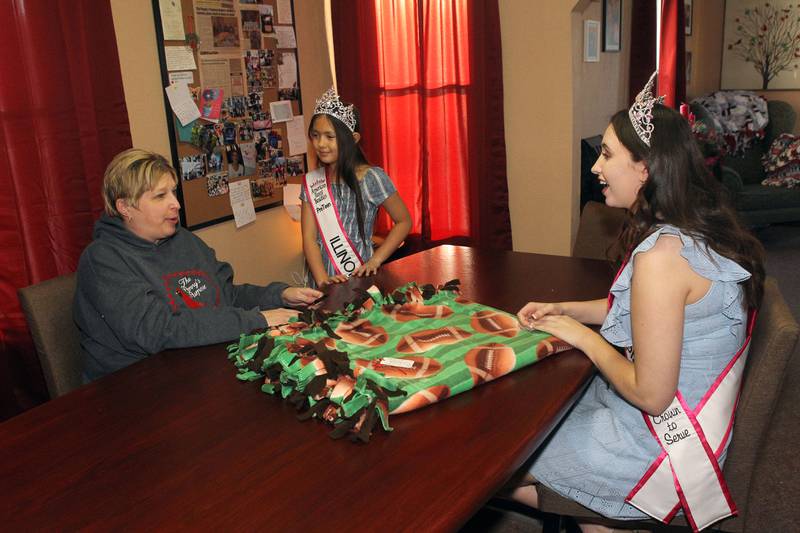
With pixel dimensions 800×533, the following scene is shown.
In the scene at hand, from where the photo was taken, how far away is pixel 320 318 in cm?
158

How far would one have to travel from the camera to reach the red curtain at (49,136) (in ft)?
6.99

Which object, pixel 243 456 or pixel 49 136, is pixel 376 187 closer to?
pixel 49 136

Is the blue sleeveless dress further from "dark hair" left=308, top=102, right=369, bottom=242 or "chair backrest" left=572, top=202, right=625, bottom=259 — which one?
"dark hair" left=308, top=102, right=369, bottom=242

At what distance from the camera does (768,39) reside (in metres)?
6.21

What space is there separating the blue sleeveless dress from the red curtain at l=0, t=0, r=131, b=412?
1717 mm

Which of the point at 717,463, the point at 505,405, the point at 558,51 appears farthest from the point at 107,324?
the point at 558,51

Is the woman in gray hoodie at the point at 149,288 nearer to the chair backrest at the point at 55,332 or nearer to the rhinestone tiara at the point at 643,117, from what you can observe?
the chair backrest at the point at 55,332

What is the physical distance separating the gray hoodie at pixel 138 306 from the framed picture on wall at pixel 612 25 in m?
3.19

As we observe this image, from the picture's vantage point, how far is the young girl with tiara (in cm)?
270

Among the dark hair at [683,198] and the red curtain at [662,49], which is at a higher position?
the red curtain at [662,49]

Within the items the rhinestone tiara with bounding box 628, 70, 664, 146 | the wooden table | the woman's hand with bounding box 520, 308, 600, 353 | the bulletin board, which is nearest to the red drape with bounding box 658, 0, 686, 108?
the bulletin board

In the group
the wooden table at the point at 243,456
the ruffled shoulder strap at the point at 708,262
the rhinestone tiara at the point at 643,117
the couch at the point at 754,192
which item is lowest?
the couch at the point at 754,192

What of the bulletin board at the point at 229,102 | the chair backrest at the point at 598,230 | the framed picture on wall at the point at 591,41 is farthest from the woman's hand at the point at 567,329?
the framed picture on wall at the point at 591,41

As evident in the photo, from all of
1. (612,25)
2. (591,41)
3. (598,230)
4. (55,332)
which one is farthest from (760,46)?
(55,332)
